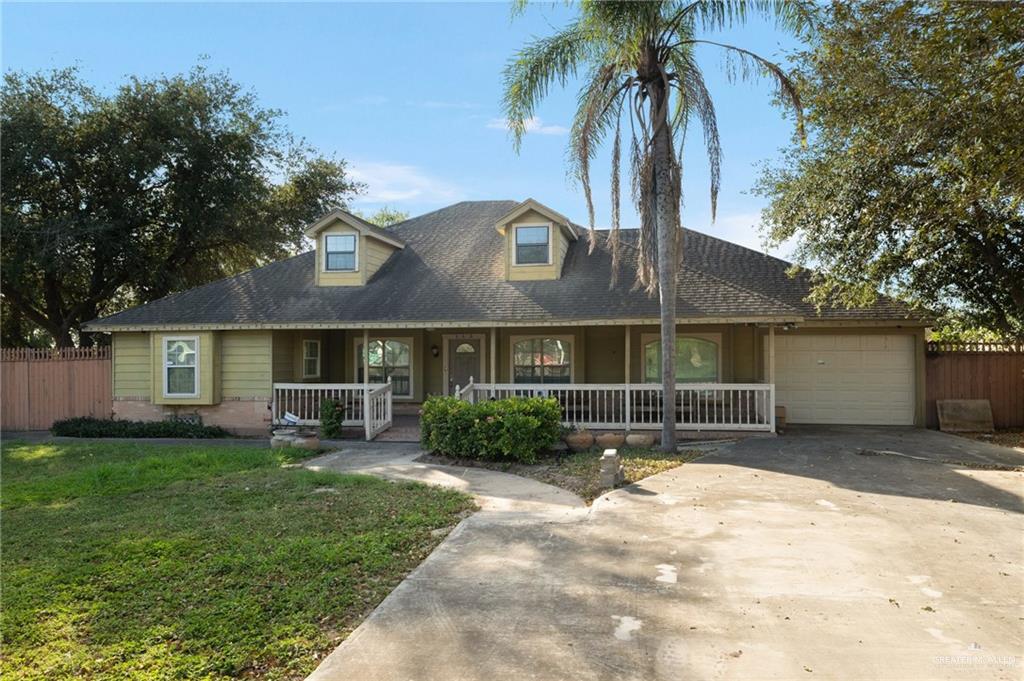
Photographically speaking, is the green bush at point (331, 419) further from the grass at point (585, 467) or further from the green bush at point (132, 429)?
the grass at point (585, 467)

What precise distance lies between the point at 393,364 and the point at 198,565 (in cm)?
1147

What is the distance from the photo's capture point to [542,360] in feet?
51.2

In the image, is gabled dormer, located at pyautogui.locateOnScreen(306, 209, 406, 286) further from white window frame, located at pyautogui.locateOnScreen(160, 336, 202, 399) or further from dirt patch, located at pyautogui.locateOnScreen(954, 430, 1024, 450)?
dirt patch, located at pyautogui.locateOnScreen(954, 430, 1024, 450)

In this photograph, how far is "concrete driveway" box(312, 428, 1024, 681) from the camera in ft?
11.3

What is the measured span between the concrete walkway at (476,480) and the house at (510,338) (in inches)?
69.3

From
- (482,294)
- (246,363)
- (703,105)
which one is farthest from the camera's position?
(246,363)

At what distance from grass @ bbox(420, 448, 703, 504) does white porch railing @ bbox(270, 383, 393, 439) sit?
300cm

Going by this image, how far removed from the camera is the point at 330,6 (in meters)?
10.9

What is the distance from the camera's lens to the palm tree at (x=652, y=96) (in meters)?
10.2

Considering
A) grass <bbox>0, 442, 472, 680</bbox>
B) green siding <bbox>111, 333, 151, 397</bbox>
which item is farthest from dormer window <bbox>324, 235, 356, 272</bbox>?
grass <bbox>0, 442, 472, 680</bbox>

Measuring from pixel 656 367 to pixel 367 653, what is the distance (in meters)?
12.2

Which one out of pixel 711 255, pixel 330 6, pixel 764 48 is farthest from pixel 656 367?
pixel 330 6

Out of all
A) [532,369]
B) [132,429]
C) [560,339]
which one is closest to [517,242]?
[560,339]

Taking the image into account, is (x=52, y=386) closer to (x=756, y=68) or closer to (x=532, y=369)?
(x=532, y=369)
